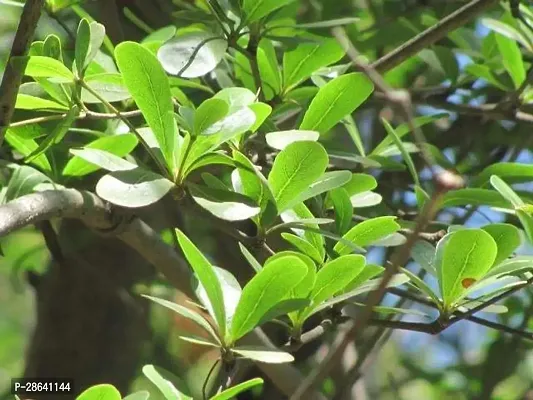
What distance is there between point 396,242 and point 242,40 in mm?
247

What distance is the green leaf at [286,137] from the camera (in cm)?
63

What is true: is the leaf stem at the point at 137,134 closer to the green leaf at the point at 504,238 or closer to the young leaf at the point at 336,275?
the young leaf at the point at 336,275

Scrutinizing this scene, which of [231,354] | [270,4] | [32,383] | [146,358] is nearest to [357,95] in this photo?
[270,4]

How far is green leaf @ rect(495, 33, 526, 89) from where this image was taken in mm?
848

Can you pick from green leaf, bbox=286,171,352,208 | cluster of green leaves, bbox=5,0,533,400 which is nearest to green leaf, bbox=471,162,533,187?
cluster of green leaves, bbox=5,0,533,400

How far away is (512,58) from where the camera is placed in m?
0.85

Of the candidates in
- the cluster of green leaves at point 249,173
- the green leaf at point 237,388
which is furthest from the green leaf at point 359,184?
the green leaf at point 237,388

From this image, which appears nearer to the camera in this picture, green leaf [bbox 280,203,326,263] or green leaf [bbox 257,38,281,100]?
green leaf [bbox 280,203,326,263]

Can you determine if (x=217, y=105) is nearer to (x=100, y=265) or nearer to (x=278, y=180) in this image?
(x=278, y=180)

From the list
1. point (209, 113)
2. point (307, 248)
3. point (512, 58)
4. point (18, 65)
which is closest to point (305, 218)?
point (307, 248)

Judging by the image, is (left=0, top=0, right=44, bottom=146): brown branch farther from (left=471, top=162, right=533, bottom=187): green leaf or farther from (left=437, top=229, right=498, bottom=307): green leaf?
(left=471, top=162, right=533, bottom=187): green leaf

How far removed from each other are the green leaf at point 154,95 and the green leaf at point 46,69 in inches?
2.0

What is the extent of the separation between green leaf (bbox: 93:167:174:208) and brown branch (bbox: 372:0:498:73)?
25cm

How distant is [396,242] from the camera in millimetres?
672
